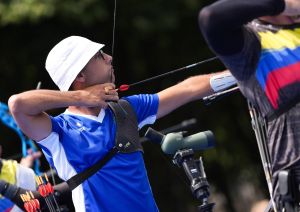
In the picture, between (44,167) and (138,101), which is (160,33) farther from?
(138,101)

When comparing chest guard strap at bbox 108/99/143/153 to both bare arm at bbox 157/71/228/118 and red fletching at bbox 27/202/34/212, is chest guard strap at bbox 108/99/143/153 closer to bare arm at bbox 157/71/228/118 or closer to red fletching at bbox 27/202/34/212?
bare arm at bbox 157/71/228/118

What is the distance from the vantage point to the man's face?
4594 mm

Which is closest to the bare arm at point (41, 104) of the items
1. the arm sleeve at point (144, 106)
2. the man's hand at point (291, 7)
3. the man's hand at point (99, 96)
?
the man's hand at point (99, 96)

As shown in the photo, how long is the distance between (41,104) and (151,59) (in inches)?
261

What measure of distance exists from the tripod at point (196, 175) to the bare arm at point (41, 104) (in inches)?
21.0

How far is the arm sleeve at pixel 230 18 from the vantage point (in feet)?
10.8

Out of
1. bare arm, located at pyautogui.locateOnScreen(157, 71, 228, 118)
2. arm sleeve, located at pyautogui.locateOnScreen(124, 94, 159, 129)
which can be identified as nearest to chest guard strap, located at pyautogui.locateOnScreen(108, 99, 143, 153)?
arm sleeve, located at pyautogui.locateOnScreen(124, 94, 159, 129)

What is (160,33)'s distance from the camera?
1020cm

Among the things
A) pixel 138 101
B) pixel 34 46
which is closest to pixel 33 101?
pixel 138 101

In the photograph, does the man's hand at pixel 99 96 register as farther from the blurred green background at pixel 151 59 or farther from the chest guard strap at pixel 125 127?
the blurred green background at pixel 151 59

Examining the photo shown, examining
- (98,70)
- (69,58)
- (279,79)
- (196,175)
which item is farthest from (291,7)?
(69,58)

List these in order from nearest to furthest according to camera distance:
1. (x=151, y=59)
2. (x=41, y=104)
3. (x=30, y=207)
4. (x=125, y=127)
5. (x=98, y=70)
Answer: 1. (x=41, y=104)
2. (x=125, y=127)
3. (x=98, y=70)
4. (x=30, y=207)
5. (x=151, y=59)

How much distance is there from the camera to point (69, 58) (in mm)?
4633

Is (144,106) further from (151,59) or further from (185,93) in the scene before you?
(151,59)
